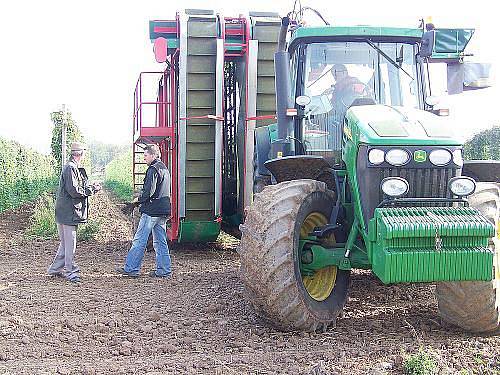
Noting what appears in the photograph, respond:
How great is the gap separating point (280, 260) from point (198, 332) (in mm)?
1033

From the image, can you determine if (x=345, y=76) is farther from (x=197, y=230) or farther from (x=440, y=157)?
(x=197, y=230)

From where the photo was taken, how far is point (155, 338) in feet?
18.4

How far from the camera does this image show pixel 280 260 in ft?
17.5

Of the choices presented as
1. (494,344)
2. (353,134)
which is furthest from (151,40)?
(494,344)

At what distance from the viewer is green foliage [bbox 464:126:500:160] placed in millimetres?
23297

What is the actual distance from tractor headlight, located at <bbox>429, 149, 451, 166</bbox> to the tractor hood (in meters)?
0.06

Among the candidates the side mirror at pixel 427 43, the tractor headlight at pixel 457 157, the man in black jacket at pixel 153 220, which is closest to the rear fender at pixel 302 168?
the tractor headlight at pixel 457 157

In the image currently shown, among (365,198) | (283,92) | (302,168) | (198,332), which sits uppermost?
(283,92)

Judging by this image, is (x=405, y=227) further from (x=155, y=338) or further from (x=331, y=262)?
(x=155, y=338)

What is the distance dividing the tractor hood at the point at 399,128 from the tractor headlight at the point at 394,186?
11.9 inches

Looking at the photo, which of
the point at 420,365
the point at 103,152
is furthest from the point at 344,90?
the point at 103,152

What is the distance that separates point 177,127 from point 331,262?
492 cm

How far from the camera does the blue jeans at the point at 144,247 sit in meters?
8.62

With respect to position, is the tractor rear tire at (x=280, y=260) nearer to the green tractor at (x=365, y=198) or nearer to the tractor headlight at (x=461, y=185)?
the green tractor at (x=365, y=198)
